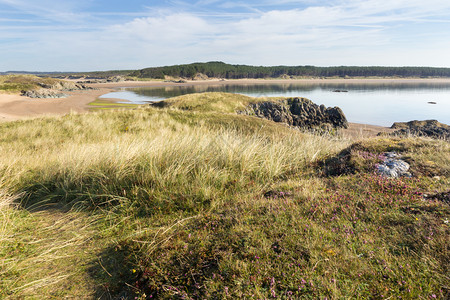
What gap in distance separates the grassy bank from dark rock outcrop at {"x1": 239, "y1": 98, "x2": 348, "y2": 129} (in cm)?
2941

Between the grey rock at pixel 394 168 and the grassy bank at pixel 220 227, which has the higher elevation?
the grey rock at pixel 394 168

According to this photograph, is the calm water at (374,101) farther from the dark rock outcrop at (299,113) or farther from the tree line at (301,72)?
the tree line at (301,72)

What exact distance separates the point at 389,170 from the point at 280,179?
2.07m

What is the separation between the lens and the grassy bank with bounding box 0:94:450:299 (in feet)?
7.48

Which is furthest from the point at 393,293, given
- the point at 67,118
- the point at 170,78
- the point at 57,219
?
the point at 170,78

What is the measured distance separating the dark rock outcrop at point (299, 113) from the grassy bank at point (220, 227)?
29408 mm

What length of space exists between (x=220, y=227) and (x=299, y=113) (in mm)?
37452

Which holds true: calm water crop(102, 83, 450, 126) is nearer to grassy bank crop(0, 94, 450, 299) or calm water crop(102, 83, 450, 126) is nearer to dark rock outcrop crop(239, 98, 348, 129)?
dark rock outcrop crop(239, 98, 348, 129)

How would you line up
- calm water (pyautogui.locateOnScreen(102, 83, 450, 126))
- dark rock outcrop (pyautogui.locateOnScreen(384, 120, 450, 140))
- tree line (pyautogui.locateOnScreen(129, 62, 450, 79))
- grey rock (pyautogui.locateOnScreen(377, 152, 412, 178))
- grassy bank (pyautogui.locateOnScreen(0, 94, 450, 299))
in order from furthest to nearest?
tree line (pyautogui.locateOnScreen(129, 62, 450, 79)) → calm water (pyautogui.locateOnScreen(102, 83, 450, 126)) → dark rock outcrop (pyautogui.locateOnScreen(384, 120, 450, 140)) → grey rock (pyautogui.locateOnScreen(377, 152, 412, 178)) → grassy bank (pyautogui.locateOnScreen(0, 94, 450, 299))

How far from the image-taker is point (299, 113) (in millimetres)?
38062

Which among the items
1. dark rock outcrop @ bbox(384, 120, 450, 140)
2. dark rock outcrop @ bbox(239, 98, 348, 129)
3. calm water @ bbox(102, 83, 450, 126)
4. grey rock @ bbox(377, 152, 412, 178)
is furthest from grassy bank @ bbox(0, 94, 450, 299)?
calm water @ bbox(102, 83, 450, 126)

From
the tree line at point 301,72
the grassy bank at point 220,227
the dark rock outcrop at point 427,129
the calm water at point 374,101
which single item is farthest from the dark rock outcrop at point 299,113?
the tree line at point 301,72

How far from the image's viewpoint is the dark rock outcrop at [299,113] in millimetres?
35438

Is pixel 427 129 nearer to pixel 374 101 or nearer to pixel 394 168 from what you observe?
pixel 394 168
